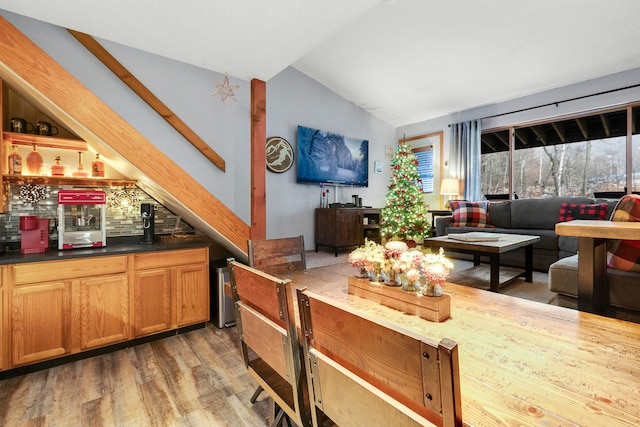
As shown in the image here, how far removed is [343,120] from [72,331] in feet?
16.6

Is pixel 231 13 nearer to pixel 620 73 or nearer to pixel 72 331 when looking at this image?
pixel 72 331

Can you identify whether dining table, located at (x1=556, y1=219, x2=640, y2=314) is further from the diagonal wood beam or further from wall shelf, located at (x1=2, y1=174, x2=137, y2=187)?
wall shelf, located at (x1=2, y1=174, x2=137, y2=187)

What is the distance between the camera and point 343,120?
5.81m

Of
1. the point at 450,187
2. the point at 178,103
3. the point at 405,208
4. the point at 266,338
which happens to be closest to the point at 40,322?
the point at 178,103

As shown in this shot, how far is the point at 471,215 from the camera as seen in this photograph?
499cm

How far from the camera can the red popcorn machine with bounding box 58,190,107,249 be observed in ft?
7.45

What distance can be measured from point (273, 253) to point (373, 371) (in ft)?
4.40

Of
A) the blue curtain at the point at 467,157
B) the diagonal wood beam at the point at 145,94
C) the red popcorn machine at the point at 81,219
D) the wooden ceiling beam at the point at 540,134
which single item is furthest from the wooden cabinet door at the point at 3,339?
the wooden ceiling beam at the point at 540,134

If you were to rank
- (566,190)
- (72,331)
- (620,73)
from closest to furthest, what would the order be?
1. (72,331)
2. (620,73)
3. (566,190)

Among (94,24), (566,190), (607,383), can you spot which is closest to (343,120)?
(566,190)

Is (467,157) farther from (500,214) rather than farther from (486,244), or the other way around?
(486,244)

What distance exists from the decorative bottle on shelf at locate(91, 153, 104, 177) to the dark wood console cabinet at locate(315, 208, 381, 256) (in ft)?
10.4

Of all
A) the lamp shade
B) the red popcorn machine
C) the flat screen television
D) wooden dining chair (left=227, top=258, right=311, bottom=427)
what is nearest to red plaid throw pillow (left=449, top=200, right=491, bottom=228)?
the lamp shade

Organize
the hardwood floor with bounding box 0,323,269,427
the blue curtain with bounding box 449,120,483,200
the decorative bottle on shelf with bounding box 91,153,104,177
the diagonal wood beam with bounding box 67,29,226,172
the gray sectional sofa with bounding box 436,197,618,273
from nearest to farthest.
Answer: the hardwood floor with bounding box 0,323,269,427
the diagonal wood beam with bounding box 67,29,226,172
the decorative bottle on shelf with bounding box 91,153,104,177
the gray sectional sofa with bounding box 436,197,618,273
the blue curtain with bounding box 449,120,483,200
